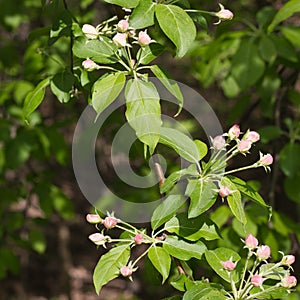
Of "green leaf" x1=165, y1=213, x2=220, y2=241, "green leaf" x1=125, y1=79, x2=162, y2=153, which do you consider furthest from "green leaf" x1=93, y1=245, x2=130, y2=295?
"green leaf" x1=125, y1=79, x2=162, y2=153

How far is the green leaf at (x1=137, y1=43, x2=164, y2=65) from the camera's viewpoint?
1.53m

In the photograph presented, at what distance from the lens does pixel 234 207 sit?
143 cm

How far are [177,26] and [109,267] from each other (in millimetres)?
549

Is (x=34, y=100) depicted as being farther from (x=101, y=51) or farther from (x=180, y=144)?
(x=180, y=144)

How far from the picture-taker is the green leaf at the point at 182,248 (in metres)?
1.51

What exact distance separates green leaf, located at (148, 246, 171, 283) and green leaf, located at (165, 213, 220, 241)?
0.07m

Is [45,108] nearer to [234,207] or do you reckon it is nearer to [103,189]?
[103,189]

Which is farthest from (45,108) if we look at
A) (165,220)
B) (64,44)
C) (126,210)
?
(165,220)

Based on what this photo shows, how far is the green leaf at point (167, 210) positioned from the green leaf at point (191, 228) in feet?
0.07

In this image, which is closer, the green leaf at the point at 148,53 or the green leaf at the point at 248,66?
the green leaf at the point at 148,53

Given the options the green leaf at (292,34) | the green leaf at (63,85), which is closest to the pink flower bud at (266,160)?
the green leaf at (63,85)

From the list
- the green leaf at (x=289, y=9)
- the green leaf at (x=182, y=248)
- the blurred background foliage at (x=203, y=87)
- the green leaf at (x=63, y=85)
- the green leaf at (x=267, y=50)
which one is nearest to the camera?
the green leaf at (x=182, y=248)

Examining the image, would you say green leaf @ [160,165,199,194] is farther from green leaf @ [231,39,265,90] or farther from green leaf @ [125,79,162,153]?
green leaf @ [231,39,265,90]

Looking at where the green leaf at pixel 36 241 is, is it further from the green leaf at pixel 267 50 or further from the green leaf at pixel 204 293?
the green leaf at pixel 204 293
